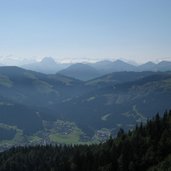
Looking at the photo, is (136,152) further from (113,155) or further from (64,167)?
(64,167)

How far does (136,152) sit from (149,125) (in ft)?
64.6

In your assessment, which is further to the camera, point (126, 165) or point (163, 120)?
point (163, 120)

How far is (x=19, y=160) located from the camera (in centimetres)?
19662

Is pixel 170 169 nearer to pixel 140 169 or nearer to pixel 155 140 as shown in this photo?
pixel 140 169

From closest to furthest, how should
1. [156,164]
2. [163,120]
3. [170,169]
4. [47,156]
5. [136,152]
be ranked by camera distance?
1. [170,169]
2. [156,164]
3. [136,152]
4. [163,120]
5. [47,156]

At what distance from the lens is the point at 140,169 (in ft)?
360

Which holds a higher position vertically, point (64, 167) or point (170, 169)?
point (170, 169)

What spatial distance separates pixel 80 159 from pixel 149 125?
26386 millimetres

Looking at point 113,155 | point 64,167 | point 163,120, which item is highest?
point 163,120

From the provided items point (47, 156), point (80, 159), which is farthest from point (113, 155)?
point (47, 156)

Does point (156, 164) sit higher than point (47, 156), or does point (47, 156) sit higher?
point (156, 164)

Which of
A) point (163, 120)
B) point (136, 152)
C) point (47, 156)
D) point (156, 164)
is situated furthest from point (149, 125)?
point (47, 156)

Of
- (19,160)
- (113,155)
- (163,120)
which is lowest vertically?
(19,160)

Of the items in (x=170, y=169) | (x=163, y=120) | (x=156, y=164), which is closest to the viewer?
(x=170, y=169)
